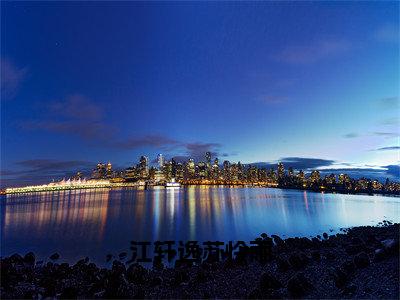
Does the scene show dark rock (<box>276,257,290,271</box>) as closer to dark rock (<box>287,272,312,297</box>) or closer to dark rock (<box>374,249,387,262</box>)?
dark rock (<box>287,272,312,297</box>)

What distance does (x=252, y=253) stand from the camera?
2300 centimetres

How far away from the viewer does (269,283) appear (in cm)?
1488

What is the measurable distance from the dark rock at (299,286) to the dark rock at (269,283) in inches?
25.5

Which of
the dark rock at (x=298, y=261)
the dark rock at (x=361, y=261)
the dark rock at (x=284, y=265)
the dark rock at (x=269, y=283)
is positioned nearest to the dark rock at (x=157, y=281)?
the dark rock at (x=269, y=283)

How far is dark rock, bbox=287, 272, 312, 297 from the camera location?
45.3ft

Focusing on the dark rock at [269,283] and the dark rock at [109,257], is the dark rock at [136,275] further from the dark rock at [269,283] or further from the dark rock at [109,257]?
the dark rock at [109,257]

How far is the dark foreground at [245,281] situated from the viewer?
13719 millimetres

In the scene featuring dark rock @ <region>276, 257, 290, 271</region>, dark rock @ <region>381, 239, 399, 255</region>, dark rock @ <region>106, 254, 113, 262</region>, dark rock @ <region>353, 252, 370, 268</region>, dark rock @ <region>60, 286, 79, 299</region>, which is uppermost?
dark rock @ <region>381, 239, 399, 255</region>

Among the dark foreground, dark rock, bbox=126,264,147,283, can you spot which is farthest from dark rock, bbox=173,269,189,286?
dark rock, bbox=126,264,147,283

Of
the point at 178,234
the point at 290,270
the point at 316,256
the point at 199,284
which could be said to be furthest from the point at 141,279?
the point at 178,234

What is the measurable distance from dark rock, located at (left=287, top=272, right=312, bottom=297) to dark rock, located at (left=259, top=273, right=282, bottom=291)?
→ 649 mm

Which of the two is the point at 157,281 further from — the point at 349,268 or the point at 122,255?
the point at 122,255

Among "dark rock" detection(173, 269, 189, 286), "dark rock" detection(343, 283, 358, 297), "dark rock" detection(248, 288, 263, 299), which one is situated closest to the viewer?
"dark rock" detection(343, 283, 358, 297)

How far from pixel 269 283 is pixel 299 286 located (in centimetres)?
148
